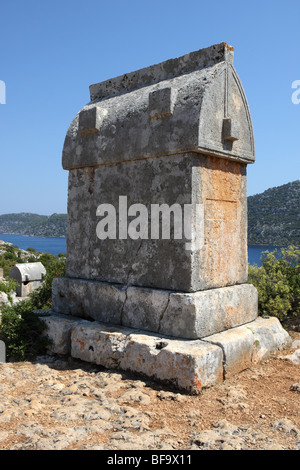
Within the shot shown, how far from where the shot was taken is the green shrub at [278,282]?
509cm

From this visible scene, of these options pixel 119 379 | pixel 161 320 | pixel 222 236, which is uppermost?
pixel 222 236

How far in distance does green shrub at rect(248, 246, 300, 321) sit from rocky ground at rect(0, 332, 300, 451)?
1.33 meters

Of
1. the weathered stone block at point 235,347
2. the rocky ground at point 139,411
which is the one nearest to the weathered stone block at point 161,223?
the weathered stone block at point 235,347

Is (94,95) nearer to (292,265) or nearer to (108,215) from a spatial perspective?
(108,215)

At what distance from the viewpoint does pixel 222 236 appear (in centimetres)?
390

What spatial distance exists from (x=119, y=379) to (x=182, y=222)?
144 centimetres

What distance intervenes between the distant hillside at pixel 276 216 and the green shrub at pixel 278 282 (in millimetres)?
23430

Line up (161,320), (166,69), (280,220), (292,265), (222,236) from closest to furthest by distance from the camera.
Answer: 1. (161,320)
2. (222,236)
3. (166,69)
4. (292,265)
5. (280,220)

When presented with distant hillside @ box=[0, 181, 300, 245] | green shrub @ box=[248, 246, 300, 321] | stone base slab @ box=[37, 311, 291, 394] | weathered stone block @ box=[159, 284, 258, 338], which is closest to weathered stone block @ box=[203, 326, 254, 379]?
stone base slab @ box=[37, 311, 291, 394]

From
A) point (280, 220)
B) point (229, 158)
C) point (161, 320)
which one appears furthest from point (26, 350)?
point (280, 220)

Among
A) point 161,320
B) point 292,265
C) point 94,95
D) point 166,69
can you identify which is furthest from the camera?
point 292,265

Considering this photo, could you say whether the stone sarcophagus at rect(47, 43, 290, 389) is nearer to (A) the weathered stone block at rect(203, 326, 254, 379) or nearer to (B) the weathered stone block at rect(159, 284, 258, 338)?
(B) the weathered stone block at rect(159, 284, 258, 338)

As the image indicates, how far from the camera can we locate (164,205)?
3.74 meters

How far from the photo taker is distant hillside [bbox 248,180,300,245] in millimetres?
32156
